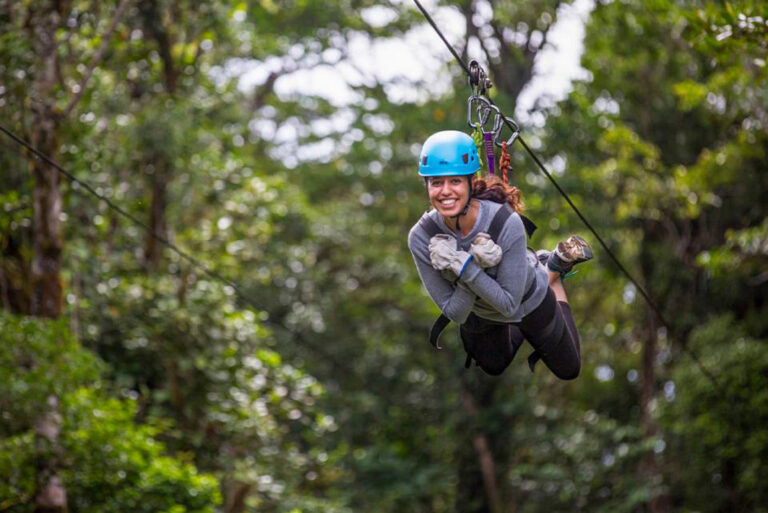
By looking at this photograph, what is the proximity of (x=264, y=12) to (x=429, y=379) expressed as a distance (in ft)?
18.8

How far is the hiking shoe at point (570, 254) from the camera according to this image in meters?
4.23

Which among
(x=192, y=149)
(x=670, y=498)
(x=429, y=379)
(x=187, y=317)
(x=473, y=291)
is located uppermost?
(x=192, y=149)

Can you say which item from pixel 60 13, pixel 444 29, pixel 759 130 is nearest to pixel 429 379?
pixel 444 29

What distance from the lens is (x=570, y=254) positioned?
424 centimetres

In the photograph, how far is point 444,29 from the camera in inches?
583

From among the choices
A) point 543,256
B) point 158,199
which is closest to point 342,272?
point 158,199

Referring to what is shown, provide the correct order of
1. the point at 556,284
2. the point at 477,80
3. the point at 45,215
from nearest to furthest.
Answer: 1. the point at 477,80
2. the point at 556,284
3. the point at 45,215

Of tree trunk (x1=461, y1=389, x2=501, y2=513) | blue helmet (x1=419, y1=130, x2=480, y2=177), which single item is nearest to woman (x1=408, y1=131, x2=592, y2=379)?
blue helmet (x1=419, y1=130, x2=480, y2=177)

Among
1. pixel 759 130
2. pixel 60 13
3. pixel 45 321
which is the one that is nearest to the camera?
pixel 45 321

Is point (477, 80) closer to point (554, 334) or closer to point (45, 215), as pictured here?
point (554, 334)

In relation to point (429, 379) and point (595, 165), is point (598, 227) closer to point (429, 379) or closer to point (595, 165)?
point (595, 165)

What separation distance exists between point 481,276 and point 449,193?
0.99 feet

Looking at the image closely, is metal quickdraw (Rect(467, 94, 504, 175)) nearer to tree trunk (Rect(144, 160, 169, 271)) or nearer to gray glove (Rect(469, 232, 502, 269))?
gray glove (Rect(469, 232, 502, 269))

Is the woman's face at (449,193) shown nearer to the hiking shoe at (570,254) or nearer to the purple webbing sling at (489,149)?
the purple webbing sling at (489,149)
